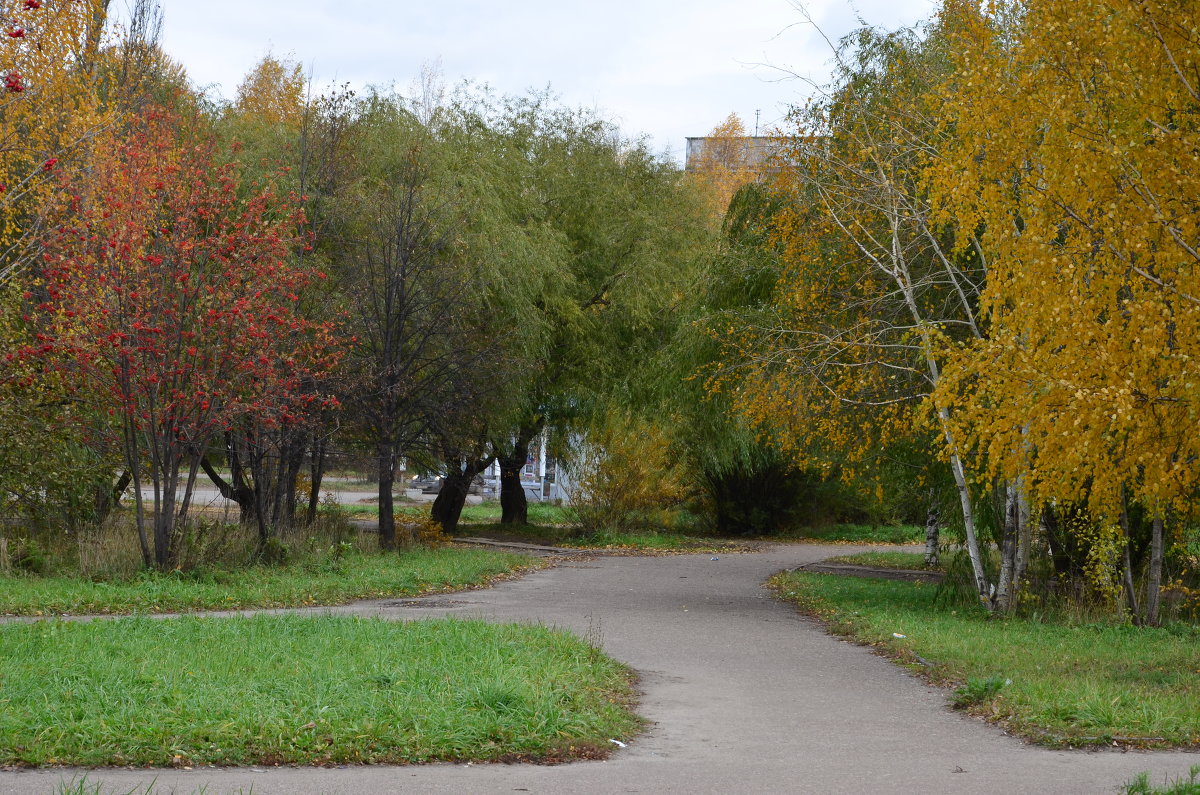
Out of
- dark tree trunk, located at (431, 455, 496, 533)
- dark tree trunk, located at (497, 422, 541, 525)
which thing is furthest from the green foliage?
dark tree trunk, located at (431, 455, 496, 533)

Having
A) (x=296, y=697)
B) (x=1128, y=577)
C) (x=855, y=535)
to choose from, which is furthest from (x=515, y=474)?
(x=296, y=697)

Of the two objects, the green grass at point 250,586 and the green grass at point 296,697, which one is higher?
the green grass at point 296,697

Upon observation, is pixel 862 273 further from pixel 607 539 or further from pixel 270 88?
pixel 270 88

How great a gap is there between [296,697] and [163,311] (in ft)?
30.5

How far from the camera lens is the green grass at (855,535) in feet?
111

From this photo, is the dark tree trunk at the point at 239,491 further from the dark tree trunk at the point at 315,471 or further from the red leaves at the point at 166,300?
the red leaves at the point at 166,300

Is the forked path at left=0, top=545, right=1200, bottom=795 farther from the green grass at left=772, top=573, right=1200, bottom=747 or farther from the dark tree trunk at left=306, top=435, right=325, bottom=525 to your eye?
the dark tree trunk at left=306, top=435, right=325, bottom=525

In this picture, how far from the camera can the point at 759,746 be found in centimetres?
738

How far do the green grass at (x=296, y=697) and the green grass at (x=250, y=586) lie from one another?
274 cm

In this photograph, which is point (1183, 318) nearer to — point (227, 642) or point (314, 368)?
point (227, 642)

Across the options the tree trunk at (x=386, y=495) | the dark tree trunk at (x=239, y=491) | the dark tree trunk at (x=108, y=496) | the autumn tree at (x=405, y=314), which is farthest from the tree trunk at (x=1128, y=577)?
the dark tree trunk at (x=108, y=496)

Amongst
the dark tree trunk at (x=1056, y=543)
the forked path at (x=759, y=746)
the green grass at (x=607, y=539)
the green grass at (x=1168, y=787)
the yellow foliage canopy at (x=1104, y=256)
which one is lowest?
the green grass at (x=607, y=539)

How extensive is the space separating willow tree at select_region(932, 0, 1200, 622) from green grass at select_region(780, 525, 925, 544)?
22956mm

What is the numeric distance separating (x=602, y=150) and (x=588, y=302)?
13.0 feet
